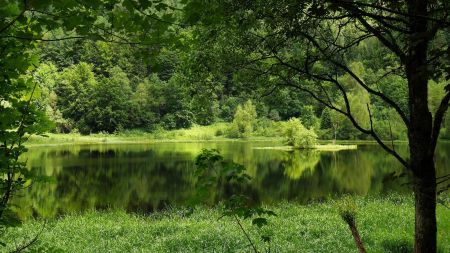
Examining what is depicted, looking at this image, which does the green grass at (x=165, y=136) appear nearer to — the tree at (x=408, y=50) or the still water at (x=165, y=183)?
the still water at (x=165, y=183)

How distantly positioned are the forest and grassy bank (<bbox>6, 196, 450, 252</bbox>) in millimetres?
79

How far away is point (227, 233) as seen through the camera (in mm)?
13984

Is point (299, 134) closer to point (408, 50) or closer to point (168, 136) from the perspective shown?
point (168, 136)

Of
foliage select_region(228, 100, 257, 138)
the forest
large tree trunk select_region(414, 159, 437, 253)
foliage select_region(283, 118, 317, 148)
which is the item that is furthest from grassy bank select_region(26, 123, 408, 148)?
large tree trunk select_region(414, 159, 437, 253)

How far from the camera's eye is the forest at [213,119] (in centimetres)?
313

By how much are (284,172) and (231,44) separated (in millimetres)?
32106

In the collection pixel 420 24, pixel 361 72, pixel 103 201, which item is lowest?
pixel 103 201

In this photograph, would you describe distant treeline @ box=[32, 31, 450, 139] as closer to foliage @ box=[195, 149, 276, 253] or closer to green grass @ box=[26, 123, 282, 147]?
green grass @ box=[26, 123, 282, 147]

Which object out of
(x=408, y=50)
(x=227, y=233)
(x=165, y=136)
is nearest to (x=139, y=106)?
(x=165, y=136)

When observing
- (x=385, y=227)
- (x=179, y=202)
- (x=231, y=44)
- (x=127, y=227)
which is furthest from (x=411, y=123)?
(x=179, y=202)

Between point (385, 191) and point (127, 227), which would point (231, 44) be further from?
point (385, 191)

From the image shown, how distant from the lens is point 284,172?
39.6 m

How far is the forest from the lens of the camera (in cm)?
313

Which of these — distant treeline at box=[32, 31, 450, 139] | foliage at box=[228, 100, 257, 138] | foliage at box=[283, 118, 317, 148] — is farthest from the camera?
foliage at box=[228, 100, 257, 138]
